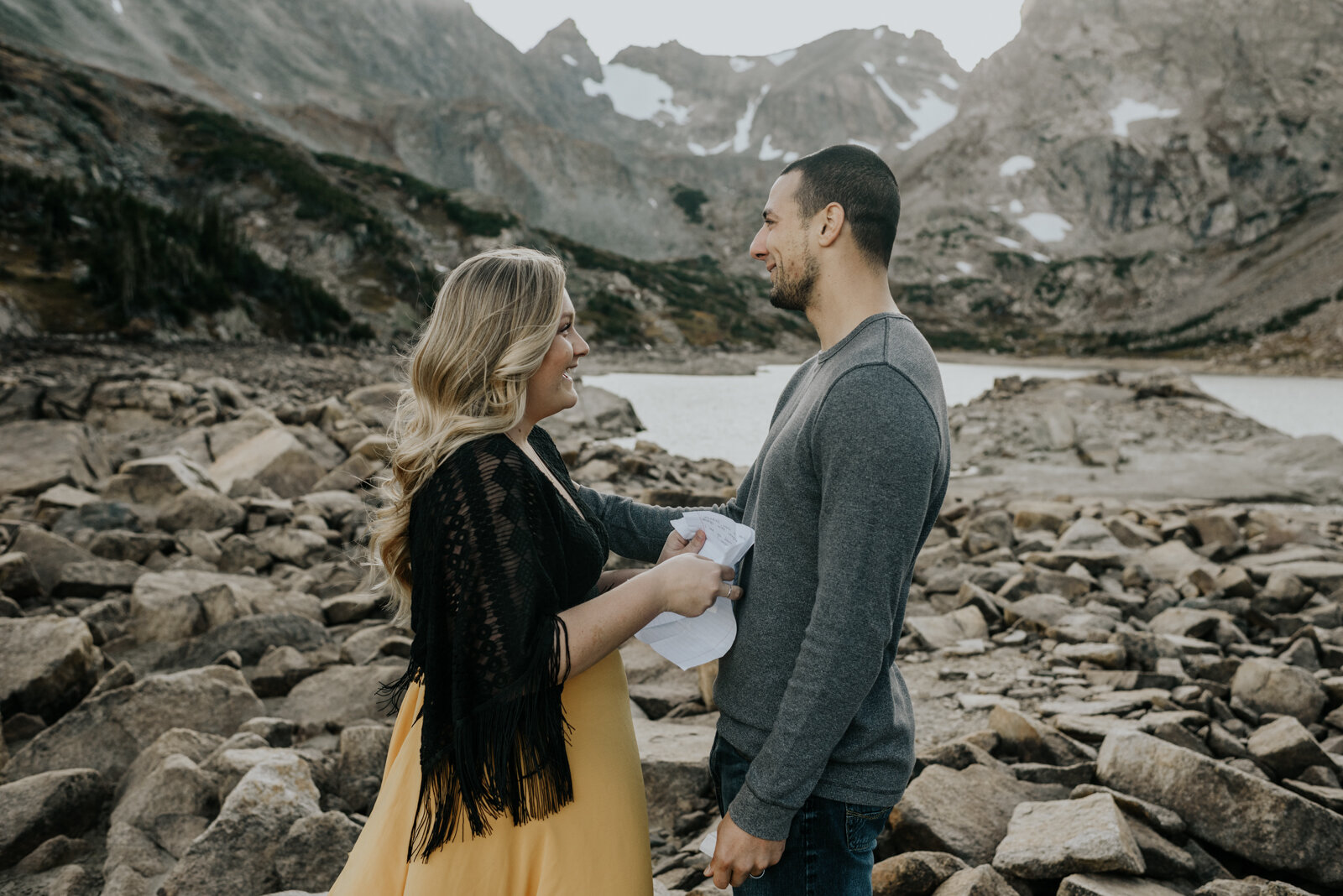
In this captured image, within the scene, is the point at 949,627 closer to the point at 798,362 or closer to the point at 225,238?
the point at 225,238

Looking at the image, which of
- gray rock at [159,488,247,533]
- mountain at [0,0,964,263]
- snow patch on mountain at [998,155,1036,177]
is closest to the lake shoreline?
gray rock at [159,488,247,533]

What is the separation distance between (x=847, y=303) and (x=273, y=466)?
931 cm

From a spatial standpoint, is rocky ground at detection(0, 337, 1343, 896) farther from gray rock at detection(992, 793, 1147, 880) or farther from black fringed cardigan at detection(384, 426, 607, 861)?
black fringed cardigan at detection(384, 426, 607, 861)

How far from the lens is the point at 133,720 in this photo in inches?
146

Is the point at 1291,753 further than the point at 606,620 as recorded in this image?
Yes

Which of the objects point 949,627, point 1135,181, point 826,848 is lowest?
point 949,627

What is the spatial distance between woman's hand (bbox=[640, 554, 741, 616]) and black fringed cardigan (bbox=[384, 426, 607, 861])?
9.4 inches

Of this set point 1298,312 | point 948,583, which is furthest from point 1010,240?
point 948,583

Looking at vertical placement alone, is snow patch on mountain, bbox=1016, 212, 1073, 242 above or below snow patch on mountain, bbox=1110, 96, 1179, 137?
below

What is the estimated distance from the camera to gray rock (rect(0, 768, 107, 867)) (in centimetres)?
293

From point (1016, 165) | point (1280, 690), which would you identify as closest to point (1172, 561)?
point (1280, 690)

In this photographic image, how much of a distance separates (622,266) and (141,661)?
85425 millimetres

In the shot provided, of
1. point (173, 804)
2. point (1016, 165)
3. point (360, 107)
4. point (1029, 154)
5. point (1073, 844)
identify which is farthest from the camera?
point (1029, 154)

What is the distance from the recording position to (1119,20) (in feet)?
562
